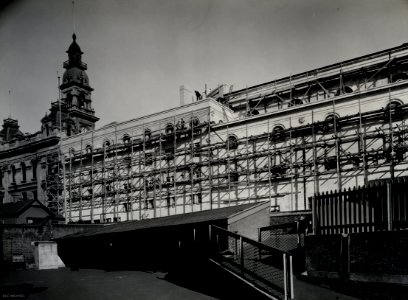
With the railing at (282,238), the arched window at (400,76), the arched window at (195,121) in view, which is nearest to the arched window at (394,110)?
the arched window at (400,76)

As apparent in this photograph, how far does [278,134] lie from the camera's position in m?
27.5

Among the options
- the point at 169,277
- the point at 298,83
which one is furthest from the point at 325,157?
the point at 169,277

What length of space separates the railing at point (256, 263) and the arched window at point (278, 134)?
1549 cm

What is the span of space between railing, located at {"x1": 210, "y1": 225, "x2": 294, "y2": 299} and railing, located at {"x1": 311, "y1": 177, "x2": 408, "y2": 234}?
1856mm

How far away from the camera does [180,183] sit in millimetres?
31500

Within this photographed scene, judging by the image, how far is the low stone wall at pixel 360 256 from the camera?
804 centimetres

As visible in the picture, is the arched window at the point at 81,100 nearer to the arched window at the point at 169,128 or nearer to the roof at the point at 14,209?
the roof at the point at 14,209

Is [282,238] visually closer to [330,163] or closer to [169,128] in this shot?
[330,163]

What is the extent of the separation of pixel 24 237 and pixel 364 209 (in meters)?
21.3

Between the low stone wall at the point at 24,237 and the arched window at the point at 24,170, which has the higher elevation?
the arched window at the point at 24,170

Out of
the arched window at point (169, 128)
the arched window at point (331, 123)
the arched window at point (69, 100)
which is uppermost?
the arched window at point (69, 100)

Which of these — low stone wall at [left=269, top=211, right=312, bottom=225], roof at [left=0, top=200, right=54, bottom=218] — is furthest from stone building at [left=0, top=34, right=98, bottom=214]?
low stone wall at [left=269, top=211, right=312, bottom=225]

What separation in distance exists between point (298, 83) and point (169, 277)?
935 inches

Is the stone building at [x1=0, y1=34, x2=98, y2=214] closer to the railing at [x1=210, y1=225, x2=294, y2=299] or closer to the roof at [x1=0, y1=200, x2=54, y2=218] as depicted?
the roof at [x1=0, y1=200, x2=54, y2=218]
